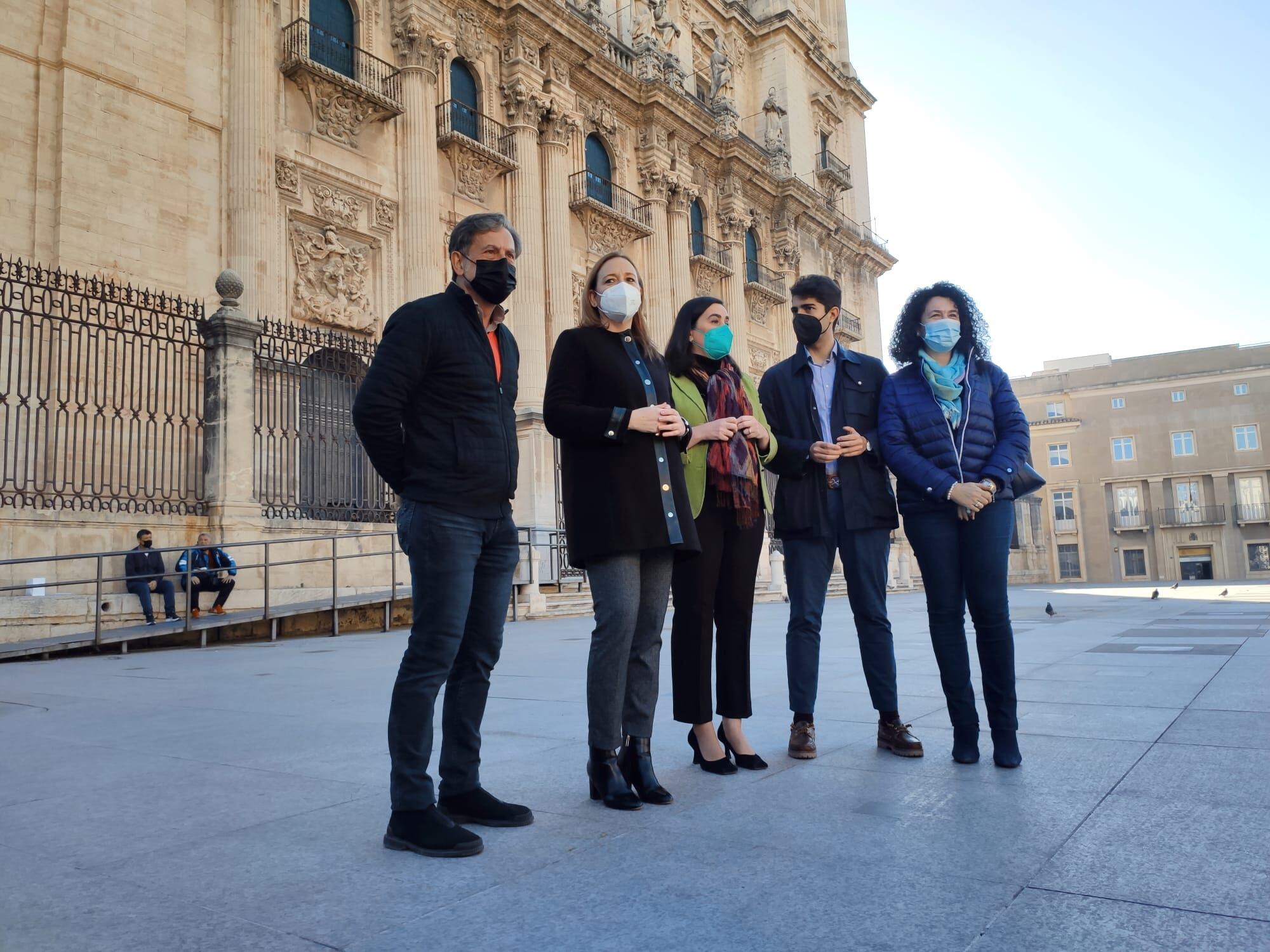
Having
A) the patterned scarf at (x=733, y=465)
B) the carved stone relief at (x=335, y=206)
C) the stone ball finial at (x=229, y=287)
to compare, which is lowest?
the patterned scarf at (x=733, y=465)

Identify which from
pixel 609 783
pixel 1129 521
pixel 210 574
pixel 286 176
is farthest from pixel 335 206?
pixel 1129 521

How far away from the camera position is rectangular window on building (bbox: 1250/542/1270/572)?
44250 millimetres

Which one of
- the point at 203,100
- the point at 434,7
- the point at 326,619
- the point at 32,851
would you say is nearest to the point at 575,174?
the point at 434,7

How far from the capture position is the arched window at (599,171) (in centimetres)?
2348

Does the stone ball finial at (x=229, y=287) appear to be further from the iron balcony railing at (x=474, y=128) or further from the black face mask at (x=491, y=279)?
the black face mask at (x=491, y=279)

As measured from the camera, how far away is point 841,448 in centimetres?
377

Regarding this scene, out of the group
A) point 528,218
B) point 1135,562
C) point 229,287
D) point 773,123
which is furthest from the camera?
point 1135,562

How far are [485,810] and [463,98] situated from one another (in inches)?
788

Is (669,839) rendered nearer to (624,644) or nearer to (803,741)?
(624,644)

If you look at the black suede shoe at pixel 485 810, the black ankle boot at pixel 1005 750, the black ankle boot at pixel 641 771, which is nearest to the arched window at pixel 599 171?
the black ankle boot at pixel 1005 750

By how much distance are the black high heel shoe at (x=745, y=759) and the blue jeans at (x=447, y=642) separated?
3.34 ft

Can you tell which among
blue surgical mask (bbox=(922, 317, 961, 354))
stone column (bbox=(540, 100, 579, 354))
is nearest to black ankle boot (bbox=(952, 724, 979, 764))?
blue surgical mask (bbox=(922, 317, 961, 354))

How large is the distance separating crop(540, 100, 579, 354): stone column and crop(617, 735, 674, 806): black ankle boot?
711 inches

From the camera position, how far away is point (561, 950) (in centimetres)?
171
